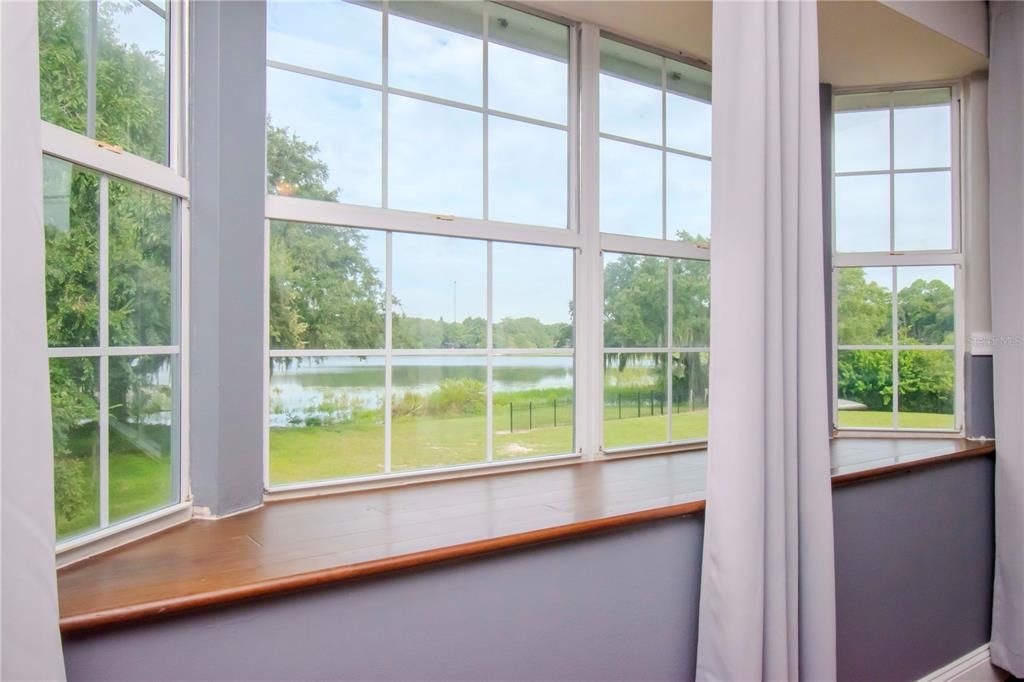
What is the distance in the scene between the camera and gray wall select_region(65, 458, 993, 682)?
3.30 feet

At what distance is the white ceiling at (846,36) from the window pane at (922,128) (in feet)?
0.26

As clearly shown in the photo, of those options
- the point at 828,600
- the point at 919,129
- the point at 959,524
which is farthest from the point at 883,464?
the point at 919,129

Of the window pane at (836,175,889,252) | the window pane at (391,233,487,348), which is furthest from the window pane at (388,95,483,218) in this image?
the window pane at (836,175,889,252)

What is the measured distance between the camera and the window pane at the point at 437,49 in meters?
1.69

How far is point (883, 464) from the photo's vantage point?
1.95m

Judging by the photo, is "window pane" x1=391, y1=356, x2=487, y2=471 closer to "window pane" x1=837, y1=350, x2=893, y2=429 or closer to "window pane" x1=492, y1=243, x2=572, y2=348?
"window pane" x1=492, y1=243, x2=572, y2=348

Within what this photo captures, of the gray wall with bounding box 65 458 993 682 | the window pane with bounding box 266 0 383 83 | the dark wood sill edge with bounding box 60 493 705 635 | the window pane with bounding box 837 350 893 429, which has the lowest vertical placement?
the gray wall with bounding box 65 458 993 682

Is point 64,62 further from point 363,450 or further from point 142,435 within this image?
point 363,450

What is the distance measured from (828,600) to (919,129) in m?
2.07

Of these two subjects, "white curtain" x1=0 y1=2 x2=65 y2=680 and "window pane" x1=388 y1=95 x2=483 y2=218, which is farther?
"window pane" x1=388 y1=95 x2=483 y2=218

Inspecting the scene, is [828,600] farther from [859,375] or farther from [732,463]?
[859,375]

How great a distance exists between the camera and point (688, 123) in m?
2.27

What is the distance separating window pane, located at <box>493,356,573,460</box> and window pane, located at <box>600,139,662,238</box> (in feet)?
1.73

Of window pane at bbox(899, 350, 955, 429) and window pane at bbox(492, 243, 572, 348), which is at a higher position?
window pane at bbox(492, 243, 572, 348)
